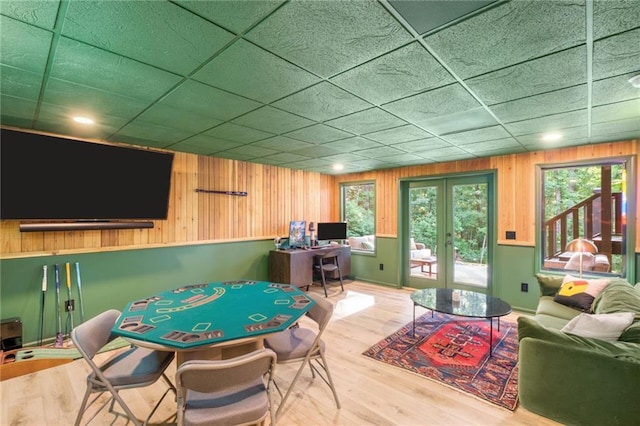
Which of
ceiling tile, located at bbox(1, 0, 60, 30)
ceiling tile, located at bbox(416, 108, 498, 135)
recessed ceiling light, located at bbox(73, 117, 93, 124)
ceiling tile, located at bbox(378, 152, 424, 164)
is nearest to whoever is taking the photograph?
ceiling tile, located at bbox(1, 0, 60, 30)

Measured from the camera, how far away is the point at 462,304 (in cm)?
332

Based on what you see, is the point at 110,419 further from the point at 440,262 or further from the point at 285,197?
the point at 440,262

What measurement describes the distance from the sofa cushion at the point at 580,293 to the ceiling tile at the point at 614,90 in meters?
1.97

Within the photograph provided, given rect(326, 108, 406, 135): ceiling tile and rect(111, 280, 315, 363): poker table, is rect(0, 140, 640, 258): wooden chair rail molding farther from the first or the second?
rect(326, 108, 406, 135): ceiling tile

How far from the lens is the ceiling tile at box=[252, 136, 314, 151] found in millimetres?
3590

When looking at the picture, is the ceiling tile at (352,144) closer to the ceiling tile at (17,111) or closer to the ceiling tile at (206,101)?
the ceiling tile at (206,101)

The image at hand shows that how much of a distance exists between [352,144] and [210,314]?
9.07ft

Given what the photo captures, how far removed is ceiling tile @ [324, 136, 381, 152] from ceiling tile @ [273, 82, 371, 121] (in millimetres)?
936

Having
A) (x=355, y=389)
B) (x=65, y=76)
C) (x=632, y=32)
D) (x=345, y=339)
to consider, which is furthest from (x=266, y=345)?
(x=632, y=32)

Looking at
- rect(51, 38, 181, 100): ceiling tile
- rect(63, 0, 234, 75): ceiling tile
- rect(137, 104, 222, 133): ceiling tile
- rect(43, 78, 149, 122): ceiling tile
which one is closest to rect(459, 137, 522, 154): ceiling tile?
rect(137, 104, 222, 133): ceiling tile

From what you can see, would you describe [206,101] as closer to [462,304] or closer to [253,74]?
[253,74]

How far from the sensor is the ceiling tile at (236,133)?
10.2 feet

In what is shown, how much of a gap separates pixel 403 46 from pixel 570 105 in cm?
189

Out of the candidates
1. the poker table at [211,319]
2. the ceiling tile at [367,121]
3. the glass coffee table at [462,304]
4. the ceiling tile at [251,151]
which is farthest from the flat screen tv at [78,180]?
the glass coffee table at [462,304]
